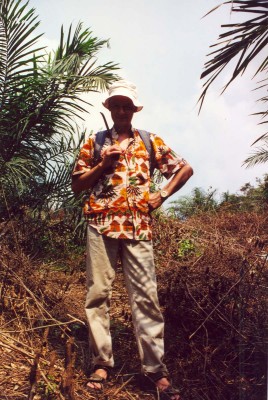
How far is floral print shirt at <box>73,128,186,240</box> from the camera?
2.91 m

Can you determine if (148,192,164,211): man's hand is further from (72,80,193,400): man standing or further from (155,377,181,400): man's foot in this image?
(155,377,181,400): man's foot

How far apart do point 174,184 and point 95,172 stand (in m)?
0.51

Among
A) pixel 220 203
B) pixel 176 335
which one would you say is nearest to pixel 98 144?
pixel 176 335

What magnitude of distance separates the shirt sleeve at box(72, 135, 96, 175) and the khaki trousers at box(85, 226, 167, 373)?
36cm

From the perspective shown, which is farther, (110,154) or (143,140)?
(143,140)

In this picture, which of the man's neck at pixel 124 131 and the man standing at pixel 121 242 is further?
the man's neck at pixel 124 131

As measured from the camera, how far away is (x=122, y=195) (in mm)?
2928

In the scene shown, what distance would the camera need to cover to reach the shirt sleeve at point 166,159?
308 cm

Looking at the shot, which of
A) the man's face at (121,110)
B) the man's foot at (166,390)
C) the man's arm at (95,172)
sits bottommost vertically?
the man's foot at (166,390)

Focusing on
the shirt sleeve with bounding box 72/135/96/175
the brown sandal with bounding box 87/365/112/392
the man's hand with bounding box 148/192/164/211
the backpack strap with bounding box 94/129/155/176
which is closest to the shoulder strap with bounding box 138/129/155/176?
the backpack strap with bounding box 94/129/155/176

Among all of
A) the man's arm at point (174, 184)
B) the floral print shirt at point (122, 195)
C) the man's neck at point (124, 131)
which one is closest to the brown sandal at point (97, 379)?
the floral print shirt at point (122, 195)

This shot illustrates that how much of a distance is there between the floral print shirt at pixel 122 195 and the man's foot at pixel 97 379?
0.81m

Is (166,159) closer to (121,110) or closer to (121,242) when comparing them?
(121,110)

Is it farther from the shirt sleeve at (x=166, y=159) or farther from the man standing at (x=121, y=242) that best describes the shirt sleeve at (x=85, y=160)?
the shirt sleeve at (x=166, y=159)
